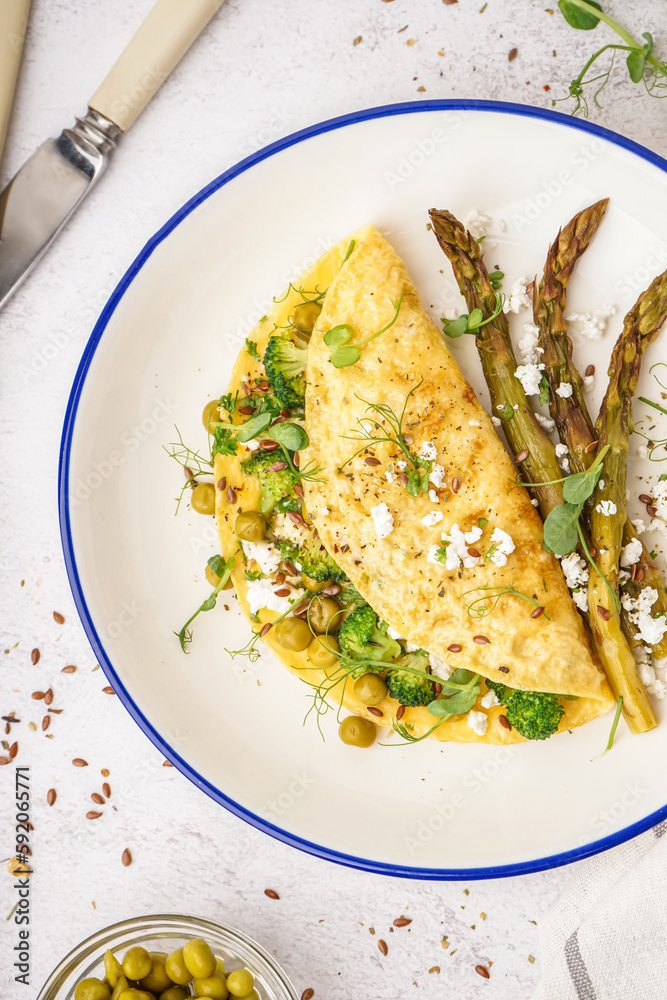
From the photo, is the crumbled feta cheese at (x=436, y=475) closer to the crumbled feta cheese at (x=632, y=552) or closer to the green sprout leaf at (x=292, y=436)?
the green sprout leaf at (x=292, y=436)

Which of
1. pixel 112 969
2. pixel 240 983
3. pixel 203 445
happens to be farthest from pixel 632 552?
pixel 112 969

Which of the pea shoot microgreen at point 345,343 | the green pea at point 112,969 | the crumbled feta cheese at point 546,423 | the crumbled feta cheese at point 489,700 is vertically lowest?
the green pea at point 112,969

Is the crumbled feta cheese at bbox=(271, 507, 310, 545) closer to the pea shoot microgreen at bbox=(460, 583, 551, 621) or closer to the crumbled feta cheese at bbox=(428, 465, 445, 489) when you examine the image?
the crumbled feta cheese at bbox=(428, 465, 445, 489)

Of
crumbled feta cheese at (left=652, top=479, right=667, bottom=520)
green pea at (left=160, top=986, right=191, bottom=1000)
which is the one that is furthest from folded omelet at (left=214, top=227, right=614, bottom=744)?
green pea at (left=160, top=986, right=191, bottom=1000)

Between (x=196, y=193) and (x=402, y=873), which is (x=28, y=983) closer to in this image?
(x=402, y=873)

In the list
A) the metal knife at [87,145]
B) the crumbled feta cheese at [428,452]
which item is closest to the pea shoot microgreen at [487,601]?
the crumbled feta cheese at [428,452]

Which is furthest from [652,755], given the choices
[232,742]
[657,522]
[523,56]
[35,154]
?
[35,154]
